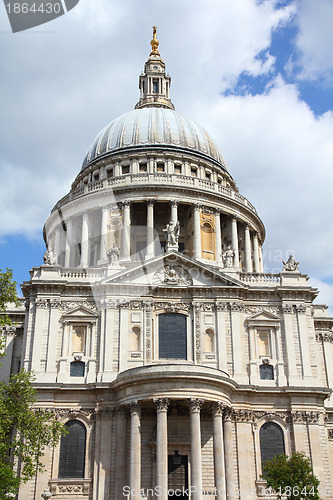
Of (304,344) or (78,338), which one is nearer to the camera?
(78,338)

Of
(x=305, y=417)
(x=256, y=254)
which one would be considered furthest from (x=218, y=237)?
(x=305, y=417)

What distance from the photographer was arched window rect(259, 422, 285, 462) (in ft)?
124

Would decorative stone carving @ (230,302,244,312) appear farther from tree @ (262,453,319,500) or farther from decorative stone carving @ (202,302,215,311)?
tree @ (262,453,319,500)

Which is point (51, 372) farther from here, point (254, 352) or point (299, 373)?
point (299, 373)

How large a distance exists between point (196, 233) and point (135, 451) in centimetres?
2306

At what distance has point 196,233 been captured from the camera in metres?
53.1

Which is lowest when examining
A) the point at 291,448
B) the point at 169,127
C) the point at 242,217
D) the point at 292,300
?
the point at 291,448

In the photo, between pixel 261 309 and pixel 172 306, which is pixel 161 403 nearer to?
pixel 172 306

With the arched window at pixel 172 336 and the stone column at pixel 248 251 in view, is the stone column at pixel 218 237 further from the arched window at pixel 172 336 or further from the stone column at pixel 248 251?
the arched window at pixel 172 336

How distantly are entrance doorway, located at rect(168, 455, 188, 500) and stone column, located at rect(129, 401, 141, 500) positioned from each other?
120 inches

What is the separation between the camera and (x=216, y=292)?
4144 centimetres

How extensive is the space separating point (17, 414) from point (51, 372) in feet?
26.7

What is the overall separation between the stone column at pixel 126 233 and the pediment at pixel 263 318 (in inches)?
536

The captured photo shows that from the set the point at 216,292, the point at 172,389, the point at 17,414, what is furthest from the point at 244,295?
the point at 17,414
